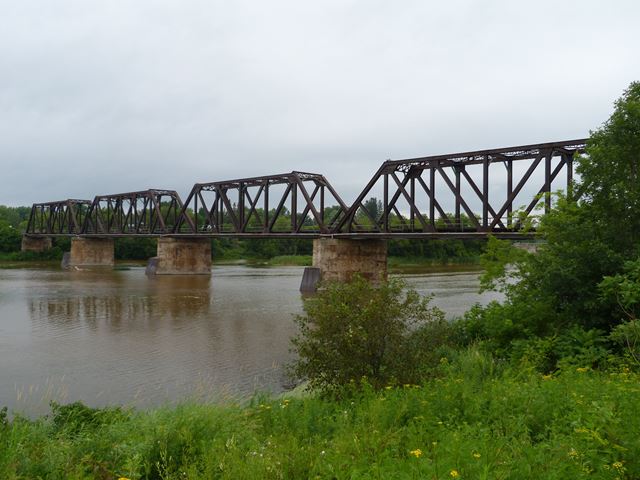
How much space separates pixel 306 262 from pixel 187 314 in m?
63.6

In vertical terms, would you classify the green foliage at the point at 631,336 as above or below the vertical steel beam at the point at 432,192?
below

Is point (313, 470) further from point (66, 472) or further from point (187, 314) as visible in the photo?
point (187, 314)

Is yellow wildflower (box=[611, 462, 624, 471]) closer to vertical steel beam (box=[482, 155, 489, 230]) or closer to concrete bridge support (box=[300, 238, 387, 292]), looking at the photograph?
vertical steel beam (box=[482, 155, 489, 230])

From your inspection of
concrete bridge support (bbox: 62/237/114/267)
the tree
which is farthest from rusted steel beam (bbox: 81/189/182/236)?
the tree

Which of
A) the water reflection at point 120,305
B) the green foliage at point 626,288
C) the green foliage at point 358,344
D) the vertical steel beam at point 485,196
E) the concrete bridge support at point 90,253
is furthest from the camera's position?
the concrete bridge support at point 90,253

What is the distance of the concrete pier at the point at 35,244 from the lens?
107 meters

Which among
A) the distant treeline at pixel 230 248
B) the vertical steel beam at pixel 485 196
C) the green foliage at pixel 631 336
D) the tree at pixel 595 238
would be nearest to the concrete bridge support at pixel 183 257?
the distant treeline at pixel 230 248

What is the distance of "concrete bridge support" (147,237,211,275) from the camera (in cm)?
6638

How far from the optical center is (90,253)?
3531 inches

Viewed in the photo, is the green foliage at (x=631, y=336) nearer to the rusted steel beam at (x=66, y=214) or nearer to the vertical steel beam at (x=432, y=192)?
the vertical steel beam at (x=432, y=192)

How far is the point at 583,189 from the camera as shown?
12883 mm

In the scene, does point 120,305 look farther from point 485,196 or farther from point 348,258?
point 485,196

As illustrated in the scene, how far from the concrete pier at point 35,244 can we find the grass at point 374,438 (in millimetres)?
111740

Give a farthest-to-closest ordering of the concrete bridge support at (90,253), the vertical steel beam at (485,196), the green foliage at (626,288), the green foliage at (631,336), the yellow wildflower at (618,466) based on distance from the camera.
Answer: the concrete bridge support at (90,253) < the vertical steel beam at (485,196) < the green foliage at (626,288) < the green foliage at (631,336) < the yellow wildflower at (618,466)
